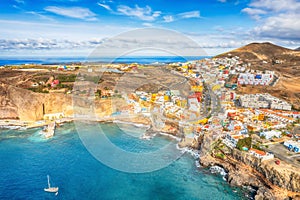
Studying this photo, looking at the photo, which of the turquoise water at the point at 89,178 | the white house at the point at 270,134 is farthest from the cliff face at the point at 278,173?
the white house at the point at 270,134

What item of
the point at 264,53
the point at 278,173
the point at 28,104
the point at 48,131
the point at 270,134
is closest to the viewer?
the point at 278,173

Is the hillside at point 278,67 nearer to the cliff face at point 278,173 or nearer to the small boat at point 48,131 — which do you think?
the cliff face at point 278,173

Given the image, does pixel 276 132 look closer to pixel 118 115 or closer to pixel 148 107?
pixel 148 107

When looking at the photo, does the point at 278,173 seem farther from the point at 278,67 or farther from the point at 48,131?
the point at 278,67

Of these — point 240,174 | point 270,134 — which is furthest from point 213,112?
point 240,174

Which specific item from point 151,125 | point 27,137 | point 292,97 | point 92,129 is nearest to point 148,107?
point 151,125

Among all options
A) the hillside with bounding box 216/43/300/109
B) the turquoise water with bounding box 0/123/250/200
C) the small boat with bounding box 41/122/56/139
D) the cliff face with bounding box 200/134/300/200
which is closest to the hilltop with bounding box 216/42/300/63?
the hillside with bounding box 216/43/300/109
